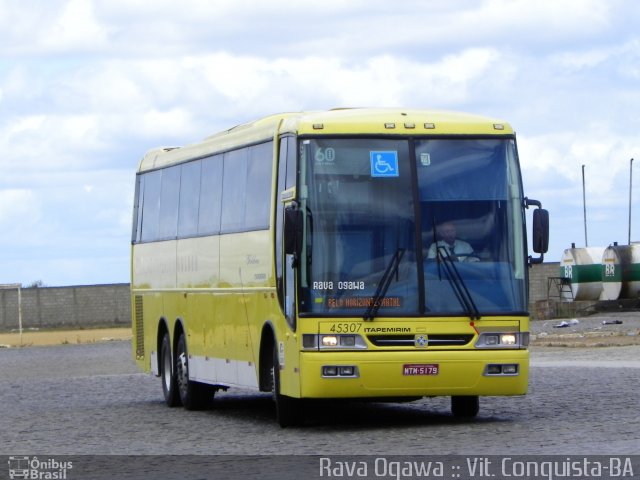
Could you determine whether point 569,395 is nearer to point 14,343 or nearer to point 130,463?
point 130,463

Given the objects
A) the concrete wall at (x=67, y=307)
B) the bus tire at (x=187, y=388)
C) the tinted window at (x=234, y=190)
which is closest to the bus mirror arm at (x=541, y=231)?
the tinted window at (x=234, y=190)

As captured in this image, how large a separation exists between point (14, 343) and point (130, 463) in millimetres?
47241

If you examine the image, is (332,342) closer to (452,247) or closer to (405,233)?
(405,233)

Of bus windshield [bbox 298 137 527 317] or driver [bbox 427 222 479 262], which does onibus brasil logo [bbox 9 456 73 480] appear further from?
driver [bbox 427 222 479 262]

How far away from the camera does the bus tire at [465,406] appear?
18.5m

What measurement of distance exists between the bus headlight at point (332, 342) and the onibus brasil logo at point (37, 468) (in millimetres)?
3150

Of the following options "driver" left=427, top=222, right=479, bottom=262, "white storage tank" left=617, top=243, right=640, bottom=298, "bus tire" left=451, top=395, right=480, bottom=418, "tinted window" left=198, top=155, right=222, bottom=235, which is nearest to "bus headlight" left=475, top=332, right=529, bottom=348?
"driver" left=427, top=222, right=479, bottom=262

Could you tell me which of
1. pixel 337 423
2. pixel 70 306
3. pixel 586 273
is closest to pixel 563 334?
pixel 586 273

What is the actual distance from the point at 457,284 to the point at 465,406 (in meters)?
2.11

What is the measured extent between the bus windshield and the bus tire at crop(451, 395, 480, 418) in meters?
1.70

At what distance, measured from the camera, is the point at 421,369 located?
661 inches

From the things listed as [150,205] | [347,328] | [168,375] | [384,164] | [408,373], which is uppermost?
[384,164]

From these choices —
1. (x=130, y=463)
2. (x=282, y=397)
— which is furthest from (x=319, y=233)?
(x=130, y=463)

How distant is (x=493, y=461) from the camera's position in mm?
13133
